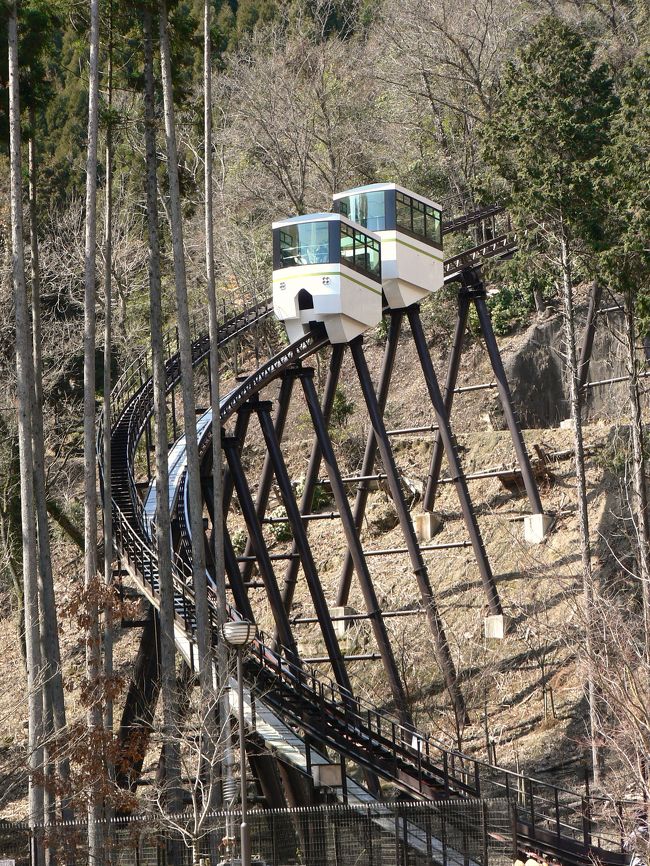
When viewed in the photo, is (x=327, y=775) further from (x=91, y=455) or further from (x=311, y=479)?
(x=311, y=479)

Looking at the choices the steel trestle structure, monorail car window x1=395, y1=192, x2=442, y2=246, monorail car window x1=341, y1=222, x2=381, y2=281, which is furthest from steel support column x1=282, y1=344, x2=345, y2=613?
monorail car window x1=395, y1=192, x2=442, y2=246

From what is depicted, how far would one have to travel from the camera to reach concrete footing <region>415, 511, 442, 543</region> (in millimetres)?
41000

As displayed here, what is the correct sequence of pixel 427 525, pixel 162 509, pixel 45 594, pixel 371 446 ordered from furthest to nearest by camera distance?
pixel 427 525 < pixel 371 446 < pixel 45 594 < pixel 162 509

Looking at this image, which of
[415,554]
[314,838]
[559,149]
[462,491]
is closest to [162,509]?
[314,838]

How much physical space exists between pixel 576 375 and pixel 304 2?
44.2m

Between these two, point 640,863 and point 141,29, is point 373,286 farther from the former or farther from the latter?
point 640,863

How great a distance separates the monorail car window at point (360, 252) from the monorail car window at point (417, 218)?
8.63 feet

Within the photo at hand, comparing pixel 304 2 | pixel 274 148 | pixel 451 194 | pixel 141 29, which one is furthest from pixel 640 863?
pixel 304 2

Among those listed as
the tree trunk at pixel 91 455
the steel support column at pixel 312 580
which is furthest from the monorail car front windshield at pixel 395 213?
the tree trunk at pixel 91 455

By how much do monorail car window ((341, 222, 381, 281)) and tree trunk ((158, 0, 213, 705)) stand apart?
214 inches

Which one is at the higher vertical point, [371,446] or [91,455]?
[371,446]

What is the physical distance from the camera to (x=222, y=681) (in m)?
25.4

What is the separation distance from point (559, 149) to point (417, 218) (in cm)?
595

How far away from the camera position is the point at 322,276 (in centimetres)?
3309
